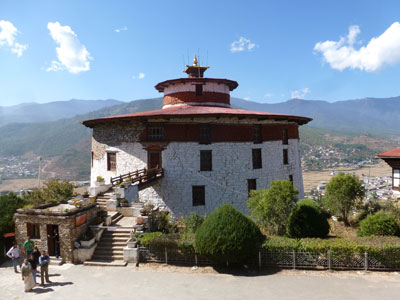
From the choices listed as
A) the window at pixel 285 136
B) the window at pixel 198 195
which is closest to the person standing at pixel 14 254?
the window at pixel 198 195

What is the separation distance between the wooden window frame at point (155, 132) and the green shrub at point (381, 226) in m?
16.1

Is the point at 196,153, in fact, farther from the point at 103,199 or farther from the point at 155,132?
the point at 103,199

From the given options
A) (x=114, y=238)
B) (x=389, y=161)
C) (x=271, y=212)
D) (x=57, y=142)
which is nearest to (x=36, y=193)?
(x=114, y=238)

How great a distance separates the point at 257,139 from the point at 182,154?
23.2 feet

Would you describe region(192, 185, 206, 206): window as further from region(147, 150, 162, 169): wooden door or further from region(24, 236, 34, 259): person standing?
region(24, 236, 34, 259): person standing

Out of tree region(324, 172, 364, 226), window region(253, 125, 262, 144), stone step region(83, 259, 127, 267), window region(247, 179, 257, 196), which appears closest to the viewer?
stone step region(83, 259, 127, 267)

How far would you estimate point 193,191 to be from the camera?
24.3m

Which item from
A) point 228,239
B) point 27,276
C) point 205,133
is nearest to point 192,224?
point 228,239

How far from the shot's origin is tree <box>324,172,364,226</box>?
21323mm

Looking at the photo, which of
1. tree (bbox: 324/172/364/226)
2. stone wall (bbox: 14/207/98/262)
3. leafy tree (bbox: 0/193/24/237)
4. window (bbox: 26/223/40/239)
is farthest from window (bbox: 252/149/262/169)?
leafy tree (bbox: 0/193/24/237)

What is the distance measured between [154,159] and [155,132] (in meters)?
2.30

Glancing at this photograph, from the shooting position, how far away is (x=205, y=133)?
24531 mm

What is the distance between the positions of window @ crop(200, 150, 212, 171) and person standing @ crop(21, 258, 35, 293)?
14.3 m

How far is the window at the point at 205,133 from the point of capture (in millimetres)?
24391
